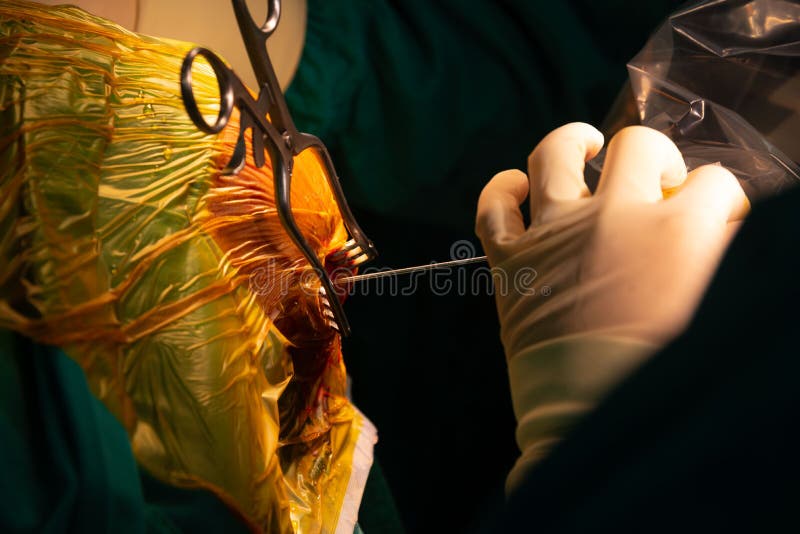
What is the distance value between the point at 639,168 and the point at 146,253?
0.48 metres

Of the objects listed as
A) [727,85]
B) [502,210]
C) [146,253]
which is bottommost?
[146,253]

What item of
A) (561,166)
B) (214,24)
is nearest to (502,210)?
(561,166)

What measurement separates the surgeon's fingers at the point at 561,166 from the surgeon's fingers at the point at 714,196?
0.10 metres

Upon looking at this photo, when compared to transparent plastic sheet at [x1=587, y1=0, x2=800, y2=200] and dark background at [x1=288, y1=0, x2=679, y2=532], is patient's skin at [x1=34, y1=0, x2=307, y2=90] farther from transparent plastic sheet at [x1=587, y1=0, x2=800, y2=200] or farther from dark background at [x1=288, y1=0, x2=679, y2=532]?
transparent plastic sheet at [x1=587, y1=0, x2=800, y2=200]

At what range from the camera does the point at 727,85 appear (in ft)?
3.06

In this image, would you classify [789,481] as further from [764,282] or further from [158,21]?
[158,21]

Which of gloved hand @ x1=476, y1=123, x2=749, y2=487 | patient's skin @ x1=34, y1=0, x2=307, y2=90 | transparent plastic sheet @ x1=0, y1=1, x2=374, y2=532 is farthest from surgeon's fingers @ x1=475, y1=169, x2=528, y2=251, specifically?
patient's skin @ x1=34, y1=0, x2=307, y2=90

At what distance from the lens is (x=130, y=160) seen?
0.69 meters

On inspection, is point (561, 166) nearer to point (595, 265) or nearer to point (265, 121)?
point (595, 265)

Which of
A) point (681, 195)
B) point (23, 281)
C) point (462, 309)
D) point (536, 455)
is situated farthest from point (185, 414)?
point (462, 309)

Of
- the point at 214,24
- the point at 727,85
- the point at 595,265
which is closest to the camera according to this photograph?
the point at 595,265

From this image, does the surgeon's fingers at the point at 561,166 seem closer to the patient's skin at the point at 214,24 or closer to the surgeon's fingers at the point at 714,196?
the surgeon's fingers at the point at 714,196

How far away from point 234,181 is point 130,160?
11 cm

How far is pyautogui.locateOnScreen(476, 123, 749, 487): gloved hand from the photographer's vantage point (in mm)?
550
